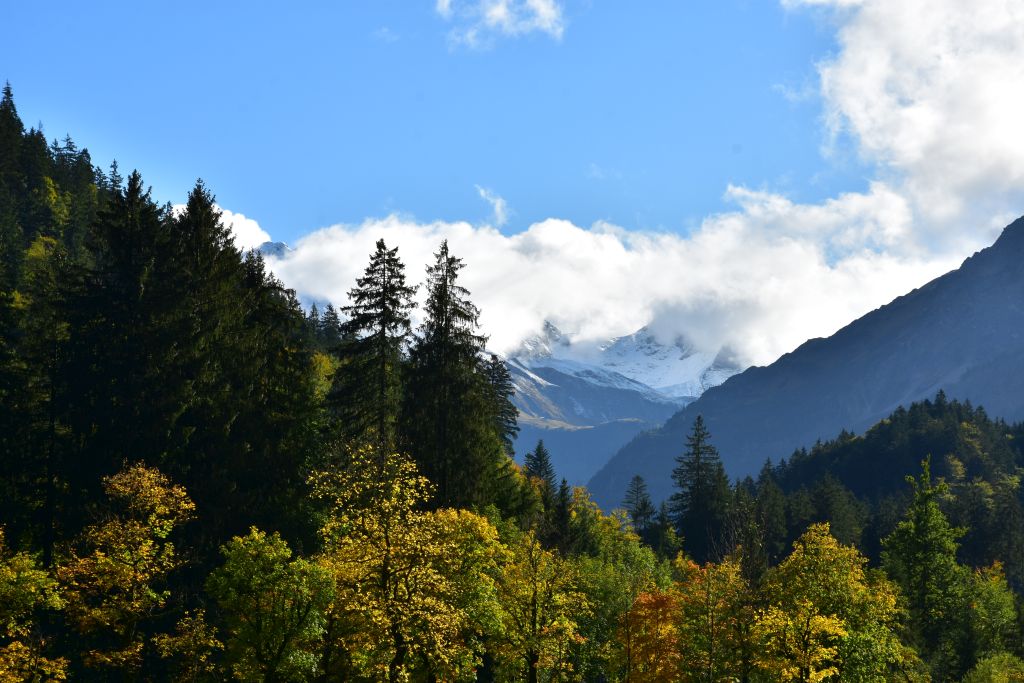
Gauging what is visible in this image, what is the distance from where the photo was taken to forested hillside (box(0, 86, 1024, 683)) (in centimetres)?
2939

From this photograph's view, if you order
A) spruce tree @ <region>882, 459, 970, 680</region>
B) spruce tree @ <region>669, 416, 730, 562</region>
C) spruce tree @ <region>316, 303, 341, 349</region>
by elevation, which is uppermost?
spruce tree @ <region>316, 303, 341, 349</region>

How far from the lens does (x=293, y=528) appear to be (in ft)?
147

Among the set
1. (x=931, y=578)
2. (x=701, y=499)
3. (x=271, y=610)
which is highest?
(x=701, y=499)

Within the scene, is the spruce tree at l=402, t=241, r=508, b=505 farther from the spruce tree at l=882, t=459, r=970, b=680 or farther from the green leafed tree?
the spruce tree at l=882, t=459, r=970, b=680

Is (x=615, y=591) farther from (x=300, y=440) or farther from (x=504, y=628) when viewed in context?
(x=300, y=440)

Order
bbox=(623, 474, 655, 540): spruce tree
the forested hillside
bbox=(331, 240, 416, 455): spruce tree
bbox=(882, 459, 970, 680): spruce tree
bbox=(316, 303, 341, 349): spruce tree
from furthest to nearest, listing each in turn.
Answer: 1. bbox=(623, 474, 655, 540): spruce tree
2. bbox=(316, 303, 341, 349): spruce tree
3. bbox=(882, 459, 970, 680): spruce tree
4. bbox=(331, 240, 416, 455): spruce tree
5. the forested hillside

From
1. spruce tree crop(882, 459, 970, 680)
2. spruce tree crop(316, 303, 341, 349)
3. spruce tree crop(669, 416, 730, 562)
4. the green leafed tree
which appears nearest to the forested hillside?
the green leafed tree

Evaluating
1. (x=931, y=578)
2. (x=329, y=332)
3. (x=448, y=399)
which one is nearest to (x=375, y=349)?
(x=448, y=399)

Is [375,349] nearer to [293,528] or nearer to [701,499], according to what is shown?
[293,528]

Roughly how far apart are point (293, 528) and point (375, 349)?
1088 cm

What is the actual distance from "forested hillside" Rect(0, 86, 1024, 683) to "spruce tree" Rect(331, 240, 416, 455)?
14 centimetres

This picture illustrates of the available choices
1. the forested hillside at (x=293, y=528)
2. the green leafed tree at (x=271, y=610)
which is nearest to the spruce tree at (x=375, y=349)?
the forested hillside at (x=293, y=528)

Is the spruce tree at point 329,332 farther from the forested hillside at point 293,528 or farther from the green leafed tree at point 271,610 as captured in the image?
the green leafed tree at point 271,610

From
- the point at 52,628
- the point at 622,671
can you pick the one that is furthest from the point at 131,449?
the point at 622,671
